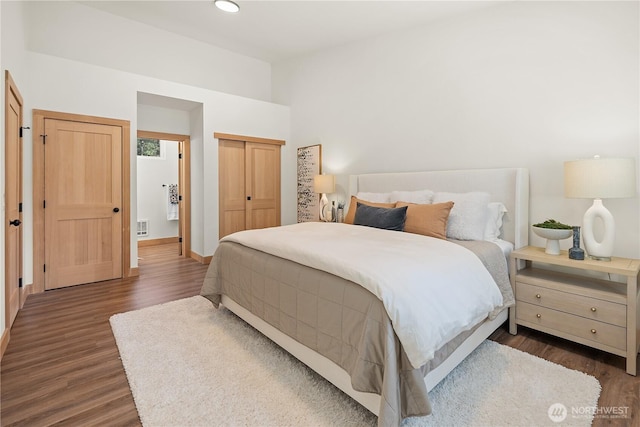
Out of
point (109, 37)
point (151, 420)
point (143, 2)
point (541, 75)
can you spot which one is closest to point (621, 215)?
point (541, 75)

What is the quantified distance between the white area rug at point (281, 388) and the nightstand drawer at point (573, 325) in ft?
1.03

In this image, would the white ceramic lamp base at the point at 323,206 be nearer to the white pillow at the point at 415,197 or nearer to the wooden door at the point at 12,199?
the white pillow at the point at 415,197

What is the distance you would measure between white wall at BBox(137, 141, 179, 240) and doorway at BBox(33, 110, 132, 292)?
2.33 meters

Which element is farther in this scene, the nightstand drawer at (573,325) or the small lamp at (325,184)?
the small lamp at (325,184)

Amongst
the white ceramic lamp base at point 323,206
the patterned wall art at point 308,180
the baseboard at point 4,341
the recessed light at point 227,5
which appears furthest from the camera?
the patterned wall art at point 308,180

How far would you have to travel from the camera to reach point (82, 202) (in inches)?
141

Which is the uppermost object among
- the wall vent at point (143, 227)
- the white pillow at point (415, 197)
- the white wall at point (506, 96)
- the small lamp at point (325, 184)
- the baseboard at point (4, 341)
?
the white wall at point (506, 96)

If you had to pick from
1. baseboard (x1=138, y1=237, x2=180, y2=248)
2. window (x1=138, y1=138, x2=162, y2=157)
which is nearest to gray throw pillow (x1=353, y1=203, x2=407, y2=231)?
baseboard (x1=138, y1=237, x2=180, y2=248)

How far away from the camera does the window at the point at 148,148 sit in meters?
6.09

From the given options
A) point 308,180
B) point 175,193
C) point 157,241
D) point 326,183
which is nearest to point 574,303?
point 326,183

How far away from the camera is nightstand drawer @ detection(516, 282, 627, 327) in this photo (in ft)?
6.46

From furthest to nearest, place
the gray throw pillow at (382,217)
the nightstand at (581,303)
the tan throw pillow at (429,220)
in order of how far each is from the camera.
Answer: the gray throw pillow at (382,217), the tan throw pillow at (429,220), the nightstand at (581,303)

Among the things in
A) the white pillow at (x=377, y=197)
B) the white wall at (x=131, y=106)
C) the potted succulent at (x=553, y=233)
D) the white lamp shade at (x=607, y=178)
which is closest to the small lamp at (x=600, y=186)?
the white lamp shade at (x=607, y=178)

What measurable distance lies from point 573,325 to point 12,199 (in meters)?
4.32
